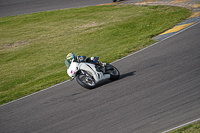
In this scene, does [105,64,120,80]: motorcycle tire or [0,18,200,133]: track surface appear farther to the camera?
[105,64,120,80]: motorcycle tire

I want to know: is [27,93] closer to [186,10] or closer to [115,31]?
[115,31]

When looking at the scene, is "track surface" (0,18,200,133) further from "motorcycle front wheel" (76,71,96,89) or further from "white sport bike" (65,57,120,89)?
"white sport bike" (65,57,120,89)

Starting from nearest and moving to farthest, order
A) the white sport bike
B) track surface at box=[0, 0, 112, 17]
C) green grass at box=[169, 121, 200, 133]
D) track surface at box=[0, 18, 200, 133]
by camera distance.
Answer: green grass at box=[169, 121, 200, 133], track surface at box=[0, 18, 200, 133], the white sport bike, track surface at box=[0, 0, 112, 17]

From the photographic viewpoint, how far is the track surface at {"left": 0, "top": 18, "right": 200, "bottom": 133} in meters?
7.16

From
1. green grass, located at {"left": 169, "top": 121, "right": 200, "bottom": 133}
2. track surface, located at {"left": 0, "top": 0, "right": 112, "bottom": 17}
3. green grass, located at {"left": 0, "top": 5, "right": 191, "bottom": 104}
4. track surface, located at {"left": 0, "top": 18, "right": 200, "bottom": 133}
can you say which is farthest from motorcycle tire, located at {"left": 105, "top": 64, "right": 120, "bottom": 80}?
track surface, located at {"left": 0, "top": 0, "right": 112, "bottom": 17}

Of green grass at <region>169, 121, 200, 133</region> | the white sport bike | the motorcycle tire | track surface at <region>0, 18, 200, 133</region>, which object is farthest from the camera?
the motorcycle tire

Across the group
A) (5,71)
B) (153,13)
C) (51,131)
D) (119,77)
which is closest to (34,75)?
(5,71)

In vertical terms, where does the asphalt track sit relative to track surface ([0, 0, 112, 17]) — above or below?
below

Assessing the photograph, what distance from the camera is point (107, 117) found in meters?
7.70

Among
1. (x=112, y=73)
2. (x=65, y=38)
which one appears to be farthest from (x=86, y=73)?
(x=65, y=38)

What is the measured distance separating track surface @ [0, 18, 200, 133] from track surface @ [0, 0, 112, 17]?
18.4m

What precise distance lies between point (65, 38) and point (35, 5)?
13827 mm

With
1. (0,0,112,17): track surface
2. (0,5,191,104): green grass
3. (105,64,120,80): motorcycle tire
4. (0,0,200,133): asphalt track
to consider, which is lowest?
(0,0,200,133): asphalt track

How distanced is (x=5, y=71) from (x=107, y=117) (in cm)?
1094
